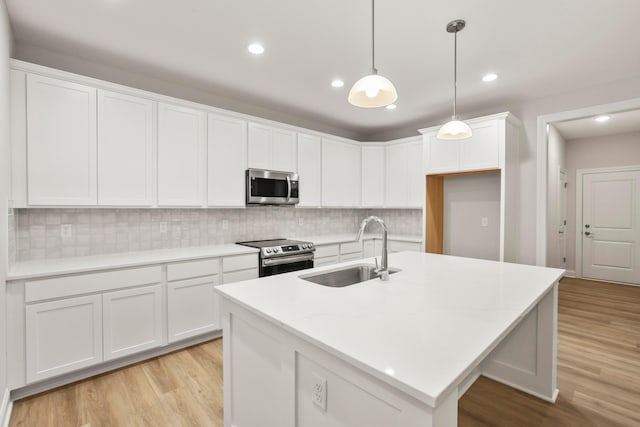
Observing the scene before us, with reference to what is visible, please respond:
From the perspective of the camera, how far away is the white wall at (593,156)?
17.1 feet

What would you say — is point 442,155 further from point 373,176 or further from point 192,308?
point 192,308

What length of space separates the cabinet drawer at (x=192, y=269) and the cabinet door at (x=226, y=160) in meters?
0.68

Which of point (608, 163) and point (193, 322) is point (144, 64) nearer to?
point (193, 322)

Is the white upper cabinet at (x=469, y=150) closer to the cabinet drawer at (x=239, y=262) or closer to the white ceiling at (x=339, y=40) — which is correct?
the white ceiling at (x=339, y=40)

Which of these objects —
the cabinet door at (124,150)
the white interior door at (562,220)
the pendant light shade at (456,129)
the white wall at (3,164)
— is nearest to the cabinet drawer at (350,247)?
the pendant light shade at (456,129)

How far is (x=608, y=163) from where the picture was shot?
17.7ft

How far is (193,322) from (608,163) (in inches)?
275

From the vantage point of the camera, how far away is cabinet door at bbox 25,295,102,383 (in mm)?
2115

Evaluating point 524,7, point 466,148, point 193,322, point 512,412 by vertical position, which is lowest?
point 512,412

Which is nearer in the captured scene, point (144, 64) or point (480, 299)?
point (480, 299)

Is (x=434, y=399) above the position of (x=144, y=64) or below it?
below

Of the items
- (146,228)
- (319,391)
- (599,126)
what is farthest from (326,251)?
(599,126)

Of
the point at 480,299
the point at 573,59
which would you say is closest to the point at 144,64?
the point at 480,299

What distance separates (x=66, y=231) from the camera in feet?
8.79
